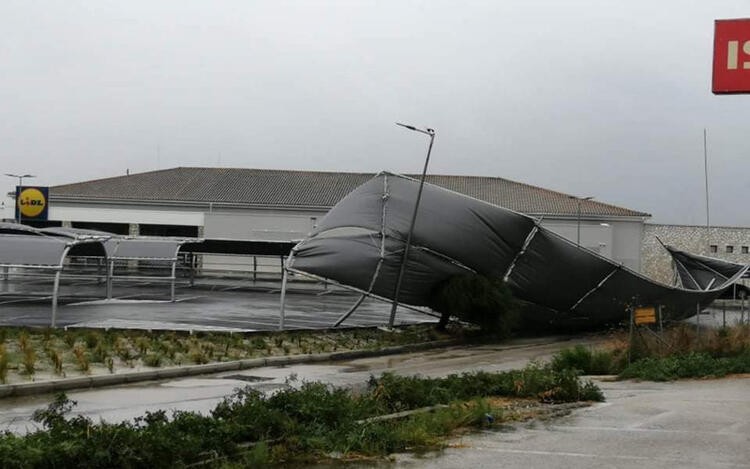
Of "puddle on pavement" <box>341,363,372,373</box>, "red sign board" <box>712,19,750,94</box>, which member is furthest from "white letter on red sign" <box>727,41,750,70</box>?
"puddle on pavement" <box>341,363,372,373</box>

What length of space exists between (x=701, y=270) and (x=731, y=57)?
72.5 feet

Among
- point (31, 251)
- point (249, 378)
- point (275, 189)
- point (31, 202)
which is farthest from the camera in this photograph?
point (275, 189)

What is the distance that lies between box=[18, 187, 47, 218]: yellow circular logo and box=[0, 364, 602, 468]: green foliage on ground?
63.8 meters

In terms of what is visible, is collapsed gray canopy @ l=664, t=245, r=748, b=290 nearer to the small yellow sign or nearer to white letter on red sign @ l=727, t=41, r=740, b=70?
white letter on red sign @ l=727, t=41, r=740, b=70

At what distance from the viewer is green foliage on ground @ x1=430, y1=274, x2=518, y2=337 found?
2645 centimetres

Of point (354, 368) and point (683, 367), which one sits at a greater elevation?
point (683, 367)

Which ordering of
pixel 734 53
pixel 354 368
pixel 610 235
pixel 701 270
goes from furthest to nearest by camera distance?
pixel 610 235, pixel 701 270, pixel 354 368, pixel 734 53

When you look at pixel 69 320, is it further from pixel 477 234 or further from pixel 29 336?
pixel 477 234

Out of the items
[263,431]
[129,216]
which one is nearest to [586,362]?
[263,431]

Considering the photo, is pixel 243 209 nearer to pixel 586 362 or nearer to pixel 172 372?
pixel 586 362

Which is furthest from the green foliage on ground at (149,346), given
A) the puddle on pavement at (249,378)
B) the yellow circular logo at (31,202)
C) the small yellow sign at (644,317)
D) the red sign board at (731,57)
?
the yellow circular logo at (31,202)

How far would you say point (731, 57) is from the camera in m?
18.3

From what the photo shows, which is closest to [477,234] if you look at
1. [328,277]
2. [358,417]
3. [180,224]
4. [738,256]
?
[328,277]

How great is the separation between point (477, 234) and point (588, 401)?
1418 cm
